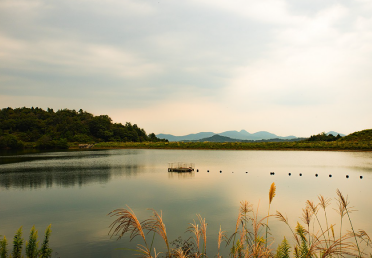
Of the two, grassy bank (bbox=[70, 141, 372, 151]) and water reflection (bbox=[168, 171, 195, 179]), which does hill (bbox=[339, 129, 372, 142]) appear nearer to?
grassy bank (bbox=[70, 141, 372, 151])

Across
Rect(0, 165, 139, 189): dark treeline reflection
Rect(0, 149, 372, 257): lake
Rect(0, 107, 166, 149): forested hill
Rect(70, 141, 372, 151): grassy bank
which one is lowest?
Rect(0, 149, 372, 257): lake

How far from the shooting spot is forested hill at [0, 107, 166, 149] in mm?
122625

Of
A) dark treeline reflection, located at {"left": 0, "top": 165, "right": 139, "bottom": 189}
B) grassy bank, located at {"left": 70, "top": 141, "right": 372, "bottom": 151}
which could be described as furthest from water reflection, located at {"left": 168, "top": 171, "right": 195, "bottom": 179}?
grassy bank, located at {"left": 70, "top": 141, "right": 372, "bottom": 151}

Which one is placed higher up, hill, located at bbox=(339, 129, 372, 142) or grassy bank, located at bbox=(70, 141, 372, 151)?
hill, located at bbox=(339, 129, 372, 142)

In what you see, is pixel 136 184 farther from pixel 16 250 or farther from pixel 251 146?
pixel 251 146

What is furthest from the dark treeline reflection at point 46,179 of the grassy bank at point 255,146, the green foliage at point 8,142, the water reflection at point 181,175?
the green foliage at point 8,142

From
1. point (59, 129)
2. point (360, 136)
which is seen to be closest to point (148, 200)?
point (360, 136)

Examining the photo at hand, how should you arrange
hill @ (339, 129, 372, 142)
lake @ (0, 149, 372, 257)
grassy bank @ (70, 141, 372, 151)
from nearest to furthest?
lake @ (0, 149, 372, 257) → grassy bank @ (70, 141, 372, 151) → hill @ (339, 129, 372, 142)

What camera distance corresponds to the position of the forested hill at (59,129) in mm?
122625

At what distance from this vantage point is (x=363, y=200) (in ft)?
72.9

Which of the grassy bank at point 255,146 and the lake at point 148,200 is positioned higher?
the grassy bank at point 255,146

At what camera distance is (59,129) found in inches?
5487

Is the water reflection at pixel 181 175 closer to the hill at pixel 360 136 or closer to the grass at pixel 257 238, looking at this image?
the grass at pixel 257 238

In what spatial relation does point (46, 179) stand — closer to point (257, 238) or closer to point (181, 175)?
point (181, 175)
